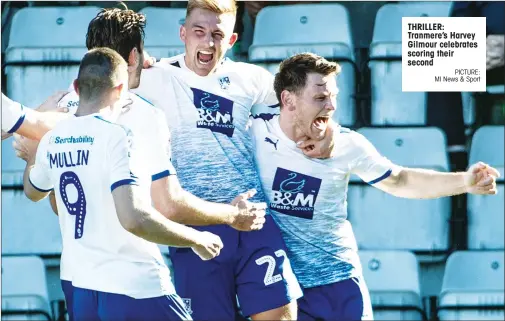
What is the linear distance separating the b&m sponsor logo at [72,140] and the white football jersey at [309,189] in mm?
1234

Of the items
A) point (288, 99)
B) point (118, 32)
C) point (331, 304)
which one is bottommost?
point (331, 304)

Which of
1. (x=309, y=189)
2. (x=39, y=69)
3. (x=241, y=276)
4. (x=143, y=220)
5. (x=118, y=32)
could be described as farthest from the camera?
(x=39, y=69)

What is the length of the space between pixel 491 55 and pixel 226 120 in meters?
2.28

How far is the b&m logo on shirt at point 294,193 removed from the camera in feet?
18.5

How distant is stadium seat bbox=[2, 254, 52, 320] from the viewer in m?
6.69

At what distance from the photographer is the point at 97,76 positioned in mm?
4641

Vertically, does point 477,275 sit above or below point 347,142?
below

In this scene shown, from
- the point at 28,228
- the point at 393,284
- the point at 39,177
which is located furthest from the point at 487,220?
the point at 39,177

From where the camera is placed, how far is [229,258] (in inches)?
217

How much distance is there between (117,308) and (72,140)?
62 cm

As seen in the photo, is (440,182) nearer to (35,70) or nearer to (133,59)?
(133,59)

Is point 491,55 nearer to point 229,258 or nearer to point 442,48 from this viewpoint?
point 442,48

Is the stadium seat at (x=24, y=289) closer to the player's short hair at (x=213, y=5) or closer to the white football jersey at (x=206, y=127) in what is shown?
the white football jersey at (x=206, y=127)
